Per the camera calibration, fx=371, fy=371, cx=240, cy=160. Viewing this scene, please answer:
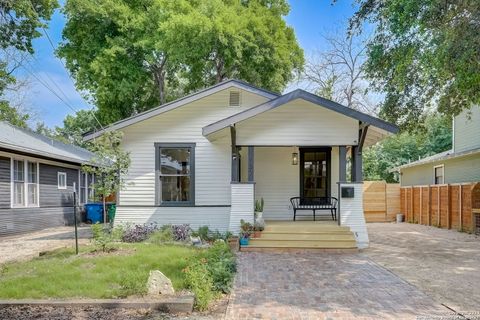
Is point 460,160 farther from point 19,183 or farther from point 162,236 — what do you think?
point 19,183

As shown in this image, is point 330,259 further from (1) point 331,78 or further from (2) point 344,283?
(1) point 331,78

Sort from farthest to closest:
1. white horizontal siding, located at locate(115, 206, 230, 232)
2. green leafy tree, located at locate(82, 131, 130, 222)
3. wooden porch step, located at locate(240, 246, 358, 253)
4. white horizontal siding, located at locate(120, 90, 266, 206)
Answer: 1. white horizontal siding, located at locate(120, 90, 266, 206)
2. white horizontal siding, located at locate(115, 206, 230, 232)
3. wooden porch step, located at locate(240, 246, 358, 253)
4. green leafy tree, located at locate(82, 131, 130, 222)

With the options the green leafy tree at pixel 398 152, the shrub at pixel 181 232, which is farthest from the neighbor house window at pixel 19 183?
the green leafy tree at pixel 398 152

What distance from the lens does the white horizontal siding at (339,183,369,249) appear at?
9734mm

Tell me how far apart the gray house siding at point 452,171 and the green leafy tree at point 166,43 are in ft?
29.8

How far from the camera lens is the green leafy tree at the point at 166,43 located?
61.9 ft

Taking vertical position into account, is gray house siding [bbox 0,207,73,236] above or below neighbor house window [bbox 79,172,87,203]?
below

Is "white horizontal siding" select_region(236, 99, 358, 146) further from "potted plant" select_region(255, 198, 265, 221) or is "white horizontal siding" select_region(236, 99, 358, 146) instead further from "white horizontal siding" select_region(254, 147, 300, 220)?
"white horizontal siding" select_region(254, 147, 300, 220)

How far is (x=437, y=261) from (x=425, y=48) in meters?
4.57

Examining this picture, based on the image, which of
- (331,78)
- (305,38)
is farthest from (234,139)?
(331,78)

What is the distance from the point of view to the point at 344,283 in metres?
6.19

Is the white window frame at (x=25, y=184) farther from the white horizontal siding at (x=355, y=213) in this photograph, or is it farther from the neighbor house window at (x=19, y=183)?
the white horizontal siding at (x=355, y=213)

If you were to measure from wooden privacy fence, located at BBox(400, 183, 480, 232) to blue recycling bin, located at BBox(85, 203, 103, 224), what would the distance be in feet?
48.4

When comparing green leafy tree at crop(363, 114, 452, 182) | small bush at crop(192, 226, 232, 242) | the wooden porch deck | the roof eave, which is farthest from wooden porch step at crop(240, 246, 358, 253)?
Answer: green leafy tree at crop(363, 114, 452, 182)
